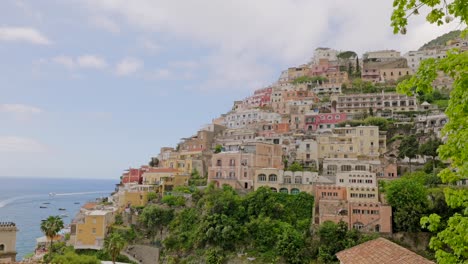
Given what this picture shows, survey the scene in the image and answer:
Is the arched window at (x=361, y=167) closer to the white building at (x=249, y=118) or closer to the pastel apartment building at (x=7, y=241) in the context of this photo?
the white building at (x=249, y=118)

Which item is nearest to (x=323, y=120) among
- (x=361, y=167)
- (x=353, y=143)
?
(x=353, y=143)

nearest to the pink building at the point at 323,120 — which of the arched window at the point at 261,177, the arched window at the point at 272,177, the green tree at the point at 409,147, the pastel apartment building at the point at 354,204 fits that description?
the green tree at the point at 409,147

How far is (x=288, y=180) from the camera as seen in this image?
45.4 metres

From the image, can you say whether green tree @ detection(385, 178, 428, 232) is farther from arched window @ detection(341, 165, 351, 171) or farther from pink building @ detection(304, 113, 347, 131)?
pink building @ detection(304, 113, 347, 131)

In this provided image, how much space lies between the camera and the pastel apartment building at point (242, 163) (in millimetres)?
48044

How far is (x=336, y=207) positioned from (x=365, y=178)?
5094mm

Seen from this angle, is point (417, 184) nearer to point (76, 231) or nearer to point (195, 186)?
point (195, 186)

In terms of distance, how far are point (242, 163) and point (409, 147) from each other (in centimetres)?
2125

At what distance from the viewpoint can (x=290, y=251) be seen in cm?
3438

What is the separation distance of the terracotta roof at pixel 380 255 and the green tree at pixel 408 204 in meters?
A: 13.0

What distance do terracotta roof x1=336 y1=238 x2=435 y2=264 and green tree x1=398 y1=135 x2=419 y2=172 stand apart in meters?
28.4

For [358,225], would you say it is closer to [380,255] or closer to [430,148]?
[430,148]

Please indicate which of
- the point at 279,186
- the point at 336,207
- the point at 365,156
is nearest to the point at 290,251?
the point at 336,207

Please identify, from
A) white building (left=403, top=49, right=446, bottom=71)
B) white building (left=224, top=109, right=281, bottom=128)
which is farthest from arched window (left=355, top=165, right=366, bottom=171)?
white building (left=403, top=49, right=446, bottom=71)
